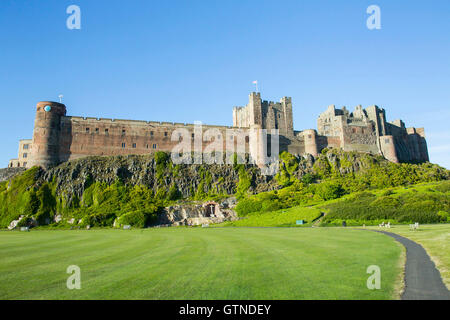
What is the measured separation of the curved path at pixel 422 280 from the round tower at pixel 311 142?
6095 cm

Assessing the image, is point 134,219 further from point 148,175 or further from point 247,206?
point 247,206

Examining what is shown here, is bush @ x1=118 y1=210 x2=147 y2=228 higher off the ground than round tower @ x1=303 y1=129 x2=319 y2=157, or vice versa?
round tower @ x1=303 y1=129 x2=319 y2=157

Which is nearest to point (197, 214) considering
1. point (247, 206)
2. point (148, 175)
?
point (247, 206)

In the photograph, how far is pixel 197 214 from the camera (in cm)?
5484

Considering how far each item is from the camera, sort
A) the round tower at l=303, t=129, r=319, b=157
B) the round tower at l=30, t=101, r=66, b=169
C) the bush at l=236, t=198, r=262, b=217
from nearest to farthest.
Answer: the bush at l=236, t=198, r=262, b=217 → the round tower at l=30, t=101, r=66, b=169 → the round tower at l=303, t=129, r=319, b=157

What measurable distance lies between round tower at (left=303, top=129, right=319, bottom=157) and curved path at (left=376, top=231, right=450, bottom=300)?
200ft

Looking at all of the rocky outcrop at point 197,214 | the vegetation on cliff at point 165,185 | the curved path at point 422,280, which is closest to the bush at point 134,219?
the vegetation on cliff at point 165,185

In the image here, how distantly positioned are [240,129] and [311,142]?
17.9 meters

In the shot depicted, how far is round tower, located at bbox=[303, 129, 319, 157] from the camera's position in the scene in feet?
244

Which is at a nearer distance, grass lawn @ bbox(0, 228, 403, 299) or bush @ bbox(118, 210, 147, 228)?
grass lawn @ bbox(0, 228, 403, 299)

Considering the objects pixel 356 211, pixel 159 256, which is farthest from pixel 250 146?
pixel 159 256

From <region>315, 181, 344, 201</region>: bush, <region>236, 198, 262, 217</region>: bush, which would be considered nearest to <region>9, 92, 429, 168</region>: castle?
<region>315, 181, 344, 201</region>: bush

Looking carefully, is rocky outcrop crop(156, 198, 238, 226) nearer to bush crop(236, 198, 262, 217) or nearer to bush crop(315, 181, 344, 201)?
bush crop(236, 198, 262, 217)
